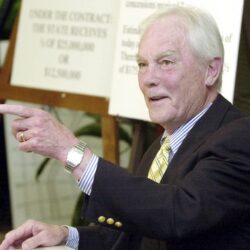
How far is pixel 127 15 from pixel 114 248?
1122mm

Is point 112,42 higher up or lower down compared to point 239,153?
higher up

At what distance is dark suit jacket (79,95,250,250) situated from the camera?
1.51m

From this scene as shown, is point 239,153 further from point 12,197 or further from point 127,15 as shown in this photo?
point 12,197

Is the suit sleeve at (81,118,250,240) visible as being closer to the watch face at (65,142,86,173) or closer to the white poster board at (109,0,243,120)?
the watch face at (65,142,86,173)

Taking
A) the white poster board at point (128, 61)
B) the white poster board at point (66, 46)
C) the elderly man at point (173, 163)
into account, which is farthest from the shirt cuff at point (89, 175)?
the white poster board at point (66, 46)

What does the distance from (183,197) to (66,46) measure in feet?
5.82

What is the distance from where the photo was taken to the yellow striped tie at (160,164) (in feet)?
6.25

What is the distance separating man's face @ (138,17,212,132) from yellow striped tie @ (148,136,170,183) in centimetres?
9

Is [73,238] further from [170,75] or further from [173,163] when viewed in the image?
[170,75]

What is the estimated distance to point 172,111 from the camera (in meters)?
1.84

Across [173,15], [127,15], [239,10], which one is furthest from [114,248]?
[127,15]

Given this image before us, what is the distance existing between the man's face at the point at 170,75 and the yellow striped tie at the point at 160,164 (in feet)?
0.29

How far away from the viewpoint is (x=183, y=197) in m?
1.52

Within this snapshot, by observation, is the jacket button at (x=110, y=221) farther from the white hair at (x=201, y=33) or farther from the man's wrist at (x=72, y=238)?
the white hair at (x=201, y=33)
